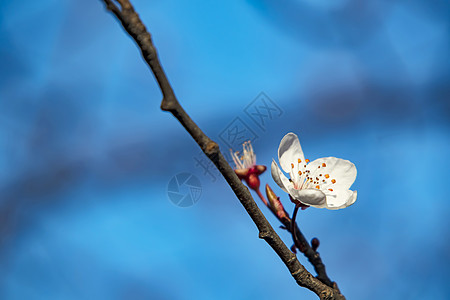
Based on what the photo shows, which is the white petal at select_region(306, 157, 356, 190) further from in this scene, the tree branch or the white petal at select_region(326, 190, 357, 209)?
the tree branch

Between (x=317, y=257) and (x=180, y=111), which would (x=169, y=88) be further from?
(x=317, y=257)

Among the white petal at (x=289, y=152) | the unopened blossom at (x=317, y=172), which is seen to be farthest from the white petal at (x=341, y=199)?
the white petal at (x=289, y=152)

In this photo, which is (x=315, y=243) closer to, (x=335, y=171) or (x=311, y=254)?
(x=311, y=254)

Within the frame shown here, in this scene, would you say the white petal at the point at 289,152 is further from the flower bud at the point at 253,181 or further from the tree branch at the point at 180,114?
the tree branch at the point at 180,114

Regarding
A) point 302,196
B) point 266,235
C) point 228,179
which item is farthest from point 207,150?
point 302,196

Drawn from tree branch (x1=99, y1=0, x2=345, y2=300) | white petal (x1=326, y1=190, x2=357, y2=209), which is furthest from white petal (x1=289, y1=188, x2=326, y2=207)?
tree branch (x1=99, y1=0, x2=345, y2=300)
